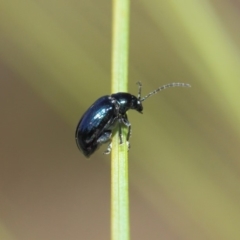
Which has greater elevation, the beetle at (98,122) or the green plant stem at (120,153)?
the beetle at (98,122)

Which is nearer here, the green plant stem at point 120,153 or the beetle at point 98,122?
the green plant stem at point 120,153

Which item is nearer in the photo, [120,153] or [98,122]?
[120,153]

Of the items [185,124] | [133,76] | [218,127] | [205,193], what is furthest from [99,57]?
[205,193]

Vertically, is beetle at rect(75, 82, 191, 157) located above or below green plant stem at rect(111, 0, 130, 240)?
above

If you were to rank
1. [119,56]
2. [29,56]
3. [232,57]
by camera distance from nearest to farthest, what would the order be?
[119,56] < [232,57] < [29,56]

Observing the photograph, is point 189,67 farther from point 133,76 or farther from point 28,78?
point 28,78

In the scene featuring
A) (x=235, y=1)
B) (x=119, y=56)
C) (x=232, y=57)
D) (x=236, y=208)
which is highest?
(x=235, y=1)

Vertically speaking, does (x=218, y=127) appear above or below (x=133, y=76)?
below

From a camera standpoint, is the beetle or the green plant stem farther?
the beetle
